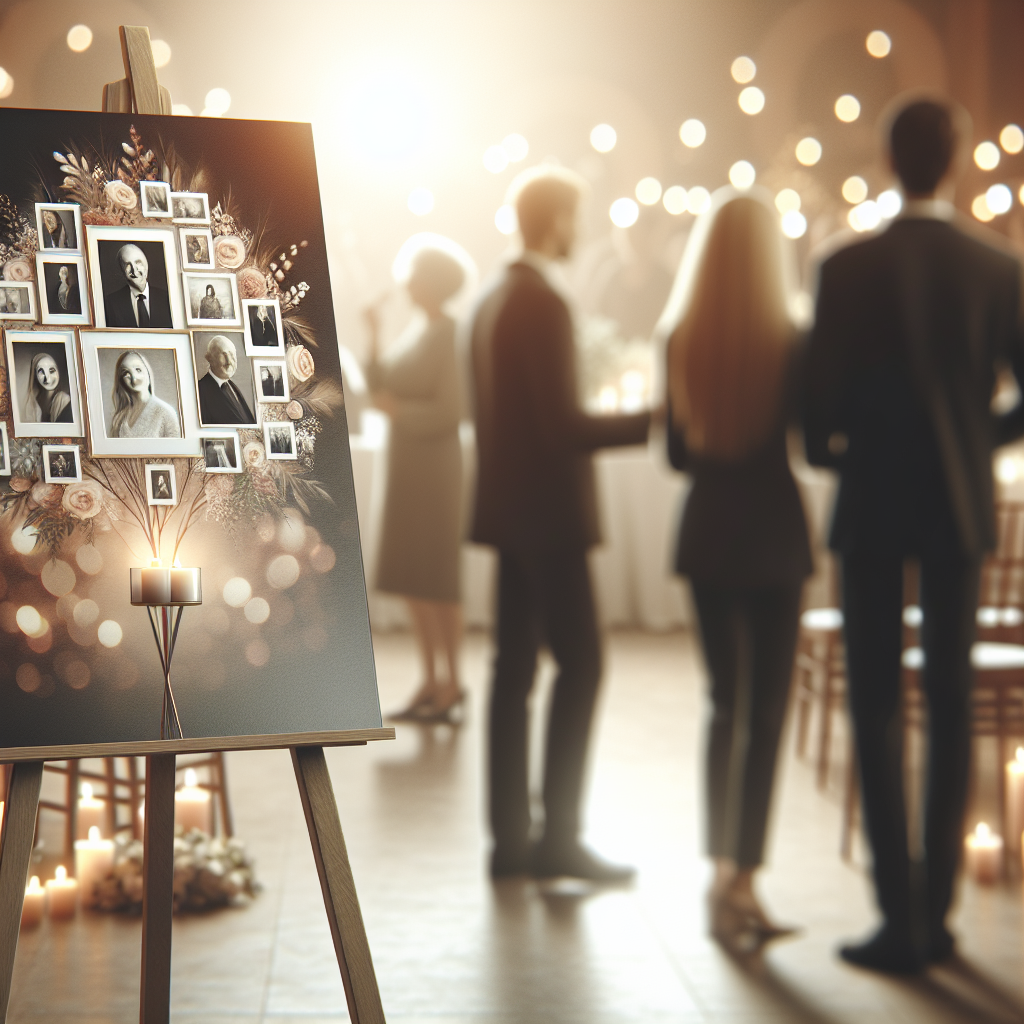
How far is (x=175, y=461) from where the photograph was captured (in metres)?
1.41

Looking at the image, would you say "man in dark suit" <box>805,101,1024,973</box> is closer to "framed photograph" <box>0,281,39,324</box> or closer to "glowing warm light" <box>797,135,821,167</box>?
"framed photograph" <box>0,281,39,324</box>

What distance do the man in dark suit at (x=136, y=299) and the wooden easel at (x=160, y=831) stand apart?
8.2 inches

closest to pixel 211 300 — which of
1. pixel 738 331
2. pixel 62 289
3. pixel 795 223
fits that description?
pixel 62 289

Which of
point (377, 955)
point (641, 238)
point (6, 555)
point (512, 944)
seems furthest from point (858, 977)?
point (641, 238)

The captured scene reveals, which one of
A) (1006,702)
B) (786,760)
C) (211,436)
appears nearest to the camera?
(211,436)

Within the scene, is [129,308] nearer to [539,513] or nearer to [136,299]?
[136,299]

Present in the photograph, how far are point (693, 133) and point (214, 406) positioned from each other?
6.03m

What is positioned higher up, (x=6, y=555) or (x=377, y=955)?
(x=6, y=555)

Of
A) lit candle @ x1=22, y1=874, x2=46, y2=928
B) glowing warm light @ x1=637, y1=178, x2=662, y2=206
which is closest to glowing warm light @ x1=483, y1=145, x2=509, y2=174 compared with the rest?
glowing warm light @ x1=637, y1=178, x2=662, y2=206

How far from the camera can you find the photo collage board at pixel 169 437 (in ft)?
4.45

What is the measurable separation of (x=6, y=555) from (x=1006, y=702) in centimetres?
219

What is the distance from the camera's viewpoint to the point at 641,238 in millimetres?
6816

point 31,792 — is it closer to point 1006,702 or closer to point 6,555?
point 6,555

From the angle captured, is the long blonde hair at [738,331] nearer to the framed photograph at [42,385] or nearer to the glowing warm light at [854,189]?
the framed photograph at [42,385]
